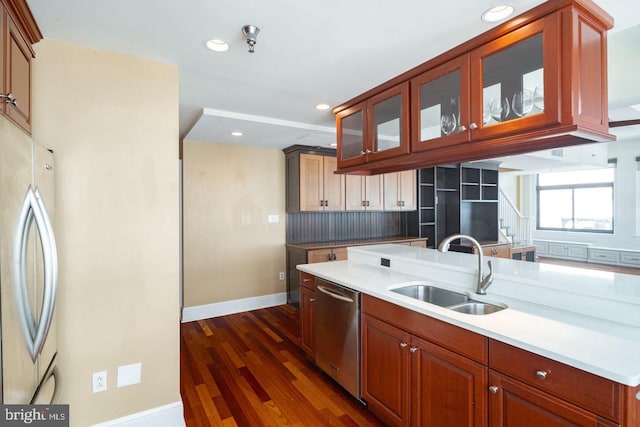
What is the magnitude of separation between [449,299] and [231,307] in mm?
3207

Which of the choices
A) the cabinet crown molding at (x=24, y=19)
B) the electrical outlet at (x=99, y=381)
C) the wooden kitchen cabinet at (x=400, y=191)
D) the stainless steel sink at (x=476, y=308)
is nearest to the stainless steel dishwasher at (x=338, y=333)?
the stainless steel sink at (x=476, y=308)

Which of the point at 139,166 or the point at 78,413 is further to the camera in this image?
the point at 139,166

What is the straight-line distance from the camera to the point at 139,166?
80.2 inches

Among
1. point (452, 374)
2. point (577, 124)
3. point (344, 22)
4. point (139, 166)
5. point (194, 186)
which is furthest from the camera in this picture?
point (194, 186)

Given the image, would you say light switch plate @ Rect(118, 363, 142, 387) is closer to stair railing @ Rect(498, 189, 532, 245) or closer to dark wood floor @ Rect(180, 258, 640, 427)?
dark wood floor @ Rect(180, 258, 640, 427)

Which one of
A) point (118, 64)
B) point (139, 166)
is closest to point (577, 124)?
point (139, 166)

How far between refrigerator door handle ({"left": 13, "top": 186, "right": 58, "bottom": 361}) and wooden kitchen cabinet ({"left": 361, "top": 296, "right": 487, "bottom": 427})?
1779 mm

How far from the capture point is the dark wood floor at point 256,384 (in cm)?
220

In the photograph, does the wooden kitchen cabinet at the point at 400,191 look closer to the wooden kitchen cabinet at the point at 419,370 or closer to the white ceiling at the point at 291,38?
the white ceiling at the point at 291,38

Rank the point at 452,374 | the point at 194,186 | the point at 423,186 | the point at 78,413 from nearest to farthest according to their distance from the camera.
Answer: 1. the point at 452,374
2. the point at 78,413
3. the point at 194,186
4. the point at 423,186

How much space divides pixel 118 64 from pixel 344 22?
1455mm

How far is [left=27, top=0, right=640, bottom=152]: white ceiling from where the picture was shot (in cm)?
155

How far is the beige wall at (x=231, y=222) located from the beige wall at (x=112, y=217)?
2.11 metres

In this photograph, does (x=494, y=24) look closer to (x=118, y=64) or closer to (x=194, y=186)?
(x=118, y=64)
